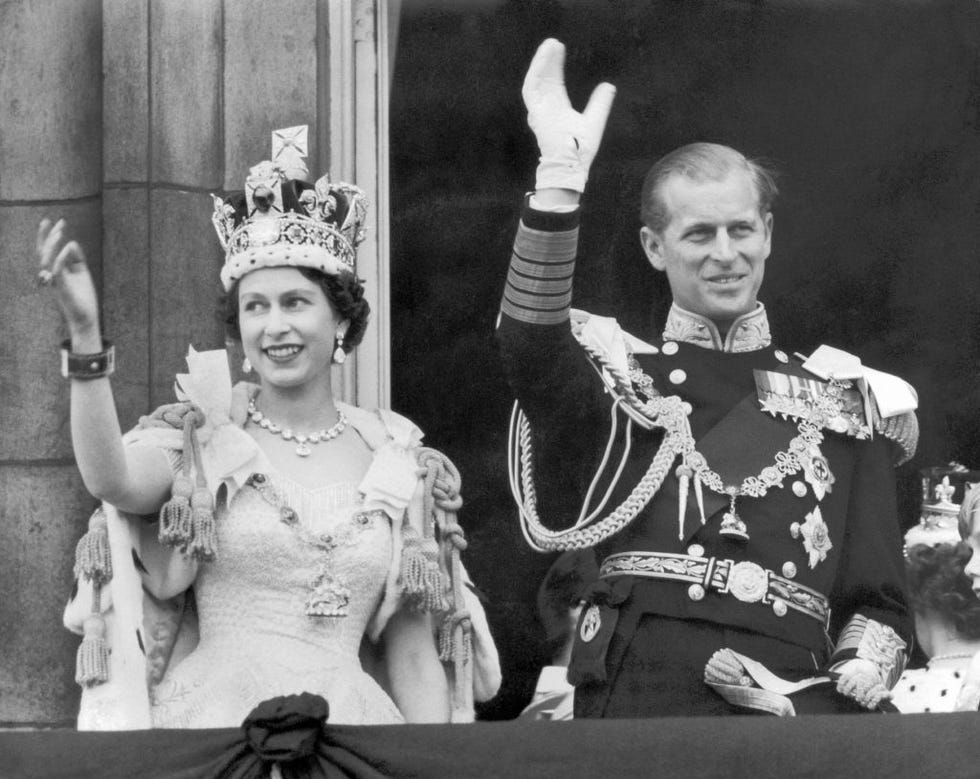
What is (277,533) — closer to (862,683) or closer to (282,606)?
(282,606)

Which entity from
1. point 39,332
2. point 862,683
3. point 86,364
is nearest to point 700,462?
point 862,683

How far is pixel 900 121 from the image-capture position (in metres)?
7.18

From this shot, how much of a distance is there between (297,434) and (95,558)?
0.53 meters

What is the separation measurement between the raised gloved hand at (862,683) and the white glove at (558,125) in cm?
116

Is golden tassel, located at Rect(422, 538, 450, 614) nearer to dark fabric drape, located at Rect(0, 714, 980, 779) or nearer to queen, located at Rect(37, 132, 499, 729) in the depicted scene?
queen, located at Rect(37, 132, 499, 729)

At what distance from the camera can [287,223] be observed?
20.1ft

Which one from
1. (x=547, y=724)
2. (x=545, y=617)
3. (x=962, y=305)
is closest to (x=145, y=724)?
(x=547, y=724)

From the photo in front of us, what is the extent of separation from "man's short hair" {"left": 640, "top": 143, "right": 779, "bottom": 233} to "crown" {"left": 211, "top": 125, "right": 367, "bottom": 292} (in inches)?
27.8

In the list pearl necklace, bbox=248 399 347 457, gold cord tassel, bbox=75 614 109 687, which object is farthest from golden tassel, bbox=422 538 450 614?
gold cord tassel, bbox=75 614 109 687

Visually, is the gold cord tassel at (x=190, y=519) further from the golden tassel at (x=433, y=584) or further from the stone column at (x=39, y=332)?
the stone column at (x=39, y=332)

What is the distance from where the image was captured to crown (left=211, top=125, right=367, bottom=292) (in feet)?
20.0

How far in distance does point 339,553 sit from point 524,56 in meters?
1.67

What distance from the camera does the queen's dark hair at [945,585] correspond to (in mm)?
6652

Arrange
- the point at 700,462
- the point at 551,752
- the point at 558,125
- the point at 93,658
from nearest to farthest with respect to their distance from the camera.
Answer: the point at 551,752, the point at 93,658, the point at 558,125, the point at 700,462
